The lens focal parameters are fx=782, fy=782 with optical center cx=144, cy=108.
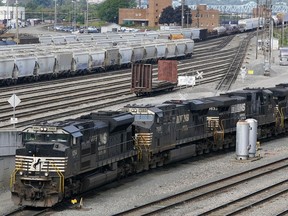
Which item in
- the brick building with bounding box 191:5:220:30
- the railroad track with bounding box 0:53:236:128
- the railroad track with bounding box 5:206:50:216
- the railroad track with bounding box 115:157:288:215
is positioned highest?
the brick building with bounding box 191:5:220:30

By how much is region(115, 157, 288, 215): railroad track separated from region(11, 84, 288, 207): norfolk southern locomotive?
8.85ft

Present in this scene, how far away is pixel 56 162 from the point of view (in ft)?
79.5

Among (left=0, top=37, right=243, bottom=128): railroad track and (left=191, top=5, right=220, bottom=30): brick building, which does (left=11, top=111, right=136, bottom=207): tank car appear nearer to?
(left=0, top=37, right=243, bottom=128): railroad track

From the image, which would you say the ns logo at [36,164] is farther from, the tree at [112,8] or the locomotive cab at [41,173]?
the tree at [112,8]

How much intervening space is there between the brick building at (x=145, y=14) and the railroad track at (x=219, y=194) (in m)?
132

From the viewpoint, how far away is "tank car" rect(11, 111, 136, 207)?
79.5ft

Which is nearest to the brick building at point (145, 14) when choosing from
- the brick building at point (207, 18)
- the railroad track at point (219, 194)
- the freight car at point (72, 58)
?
the brick building at point (207, 18)

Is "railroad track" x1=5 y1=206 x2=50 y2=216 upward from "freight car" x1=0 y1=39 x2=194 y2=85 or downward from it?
downward

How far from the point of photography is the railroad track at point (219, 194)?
78.1 feet

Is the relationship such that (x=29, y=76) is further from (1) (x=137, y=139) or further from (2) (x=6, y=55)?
(1) (x=137, y=139)

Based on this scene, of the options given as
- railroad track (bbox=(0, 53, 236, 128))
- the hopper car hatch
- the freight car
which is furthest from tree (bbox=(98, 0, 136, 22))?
the hopper car hatch

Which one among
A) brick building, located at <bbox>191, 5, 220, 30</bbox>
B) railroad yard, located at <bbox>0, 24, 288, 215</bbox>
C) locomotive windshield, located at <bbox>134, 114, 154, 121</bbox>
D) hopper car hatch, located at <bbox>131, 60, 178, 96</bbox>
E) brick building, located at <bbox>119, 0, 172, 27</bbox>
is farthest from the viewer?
brick building, located at <bbox>119, 0, 172, 27</bbox>

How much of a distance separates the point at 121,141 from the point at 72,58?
115ft

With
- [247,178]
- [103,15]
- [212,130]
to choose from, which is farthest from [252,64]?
[103,15]
